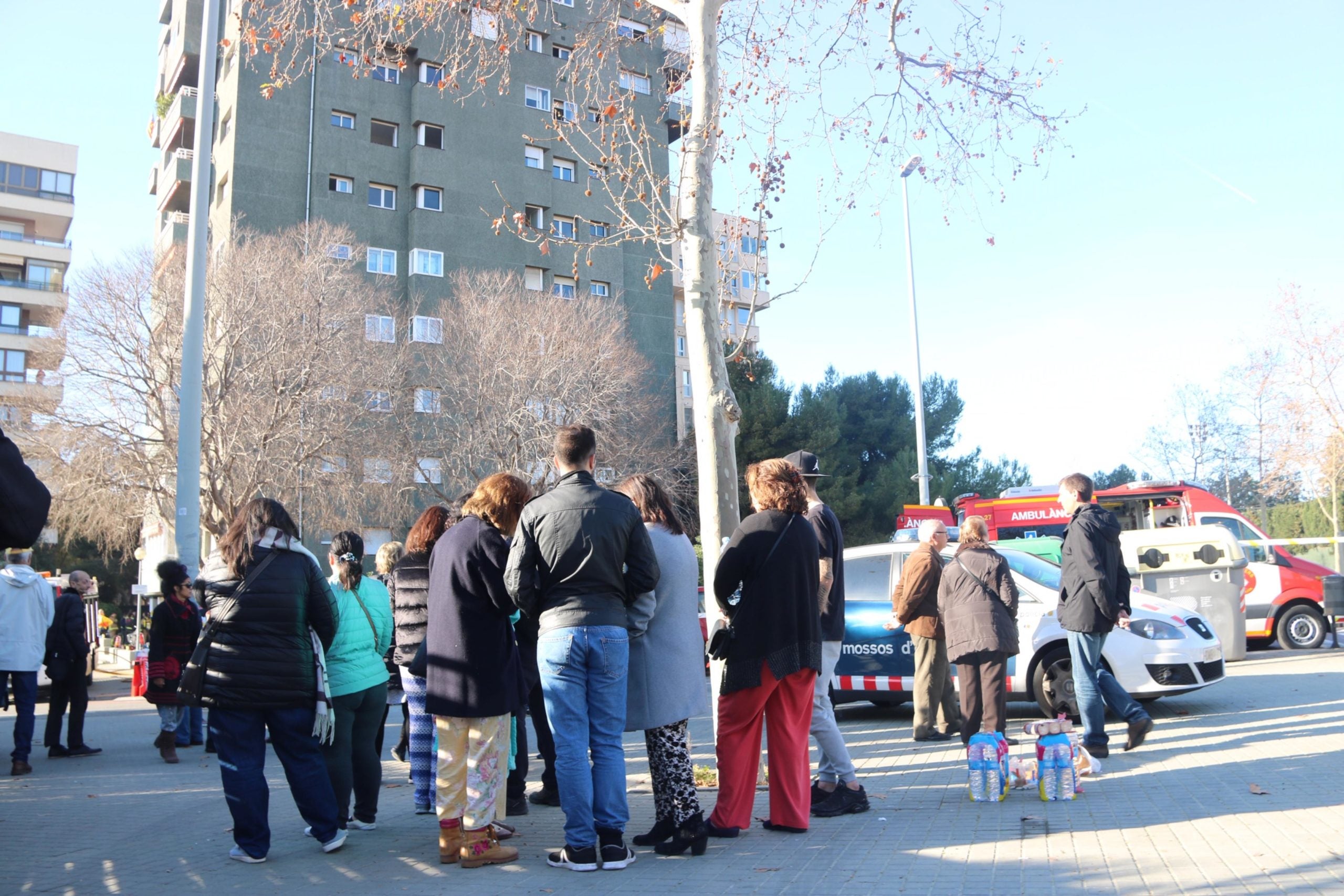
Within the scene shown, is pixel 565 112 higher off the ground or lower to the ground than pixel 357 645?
higher

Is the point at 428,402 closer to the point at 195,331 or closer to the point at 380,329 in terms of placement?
the point at 380,329

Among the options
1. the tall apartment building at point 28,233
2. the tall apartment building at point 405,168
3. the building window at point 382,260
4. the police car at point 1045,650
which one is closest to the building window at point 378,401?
Answer: the tall apartment building at point 405,168

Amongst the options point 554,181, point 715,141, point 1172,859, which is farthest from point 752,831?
point 554,181

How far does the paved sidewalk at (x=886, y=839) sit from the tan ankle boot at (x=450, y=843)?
0.07 metres

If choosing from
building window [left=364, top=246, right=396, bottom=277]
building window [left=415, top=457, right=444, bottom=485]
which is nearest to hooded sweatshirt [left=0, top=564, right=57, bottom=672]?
building window [left=415, top=457, right=444, bottom=485]

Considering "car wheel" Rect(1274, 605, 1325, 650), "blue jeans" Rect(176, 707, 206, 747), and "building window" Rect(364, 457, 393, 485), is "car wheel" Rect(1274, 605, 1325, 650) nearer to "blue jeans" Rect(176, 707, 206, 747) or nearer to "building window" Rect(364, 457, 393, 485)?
"blue jeans" Rect(176, 707, 206, 747)

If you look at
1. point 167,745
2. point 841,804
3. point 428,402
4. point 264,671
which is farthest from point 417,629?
point 428,402

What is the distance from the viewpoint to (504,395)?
33.7 meters

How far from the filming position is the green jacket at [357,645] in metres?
6.45

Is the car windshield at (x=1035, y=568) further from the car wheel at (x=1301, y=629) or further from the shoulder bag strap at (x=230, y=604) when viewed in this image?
the car wheel at (x=1301, y=629)

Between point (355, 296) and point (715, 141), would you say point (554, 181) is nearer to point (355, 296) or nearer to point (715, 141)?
point (355, 296)

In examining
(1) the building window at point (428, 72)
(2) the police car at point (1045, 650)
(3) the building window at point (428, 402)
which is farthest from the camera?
(1) the building window at point (428, 72)

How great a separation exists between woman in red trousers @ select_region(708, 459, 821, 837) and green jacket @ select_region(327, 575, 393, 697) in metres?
2.21

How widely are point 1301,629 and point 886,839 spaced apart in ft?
51.6
